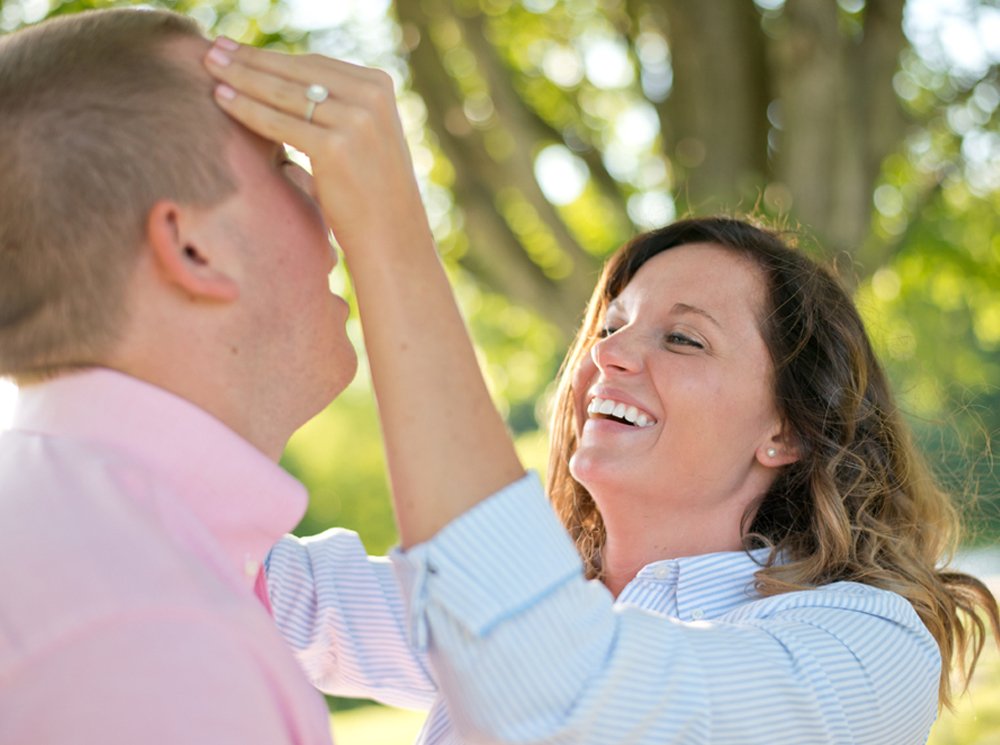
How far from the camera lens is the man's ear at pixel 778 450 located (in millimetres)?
2502

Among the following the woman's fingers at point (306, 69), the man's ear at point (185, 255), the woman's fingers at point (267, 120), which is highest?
the woman's fingers at point (306, 69)

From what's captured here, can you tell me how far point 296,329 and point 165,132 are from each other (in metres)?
0.35

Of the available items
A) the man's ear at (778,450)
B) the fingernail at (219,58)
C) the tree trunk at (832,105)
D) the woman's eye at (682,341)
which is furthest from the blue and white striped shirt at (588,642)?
the tree trunk at (832,105)

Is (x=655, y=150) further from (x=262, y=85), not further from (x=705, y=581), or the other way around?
(x=262, y=85)

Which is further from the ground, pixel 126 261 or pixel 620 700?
pixel 126 261

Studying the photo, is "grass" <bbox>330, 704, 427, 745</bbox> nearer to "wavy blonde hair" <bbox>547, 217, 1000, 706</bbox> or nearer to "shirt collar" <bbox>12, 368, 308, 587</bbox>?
"wavy blonde hair" <bbox>547, 217, 1000, 706</bbox>

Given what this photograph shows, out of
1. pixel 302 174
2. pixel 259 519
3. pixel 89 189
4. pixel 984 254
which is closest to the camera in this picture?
pixel 89 189

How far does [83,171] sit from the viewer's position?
124cm

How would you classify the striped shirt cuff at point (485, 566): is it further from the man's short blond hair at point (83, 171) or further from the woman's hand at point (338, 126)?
the man's short blond hair at point (83, 171)

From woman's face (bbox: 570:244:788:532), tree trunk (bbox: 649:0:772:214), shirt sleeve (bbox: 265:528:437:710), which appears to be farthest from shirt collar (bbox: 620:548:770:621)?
tree trunk (bbox: 649:0:772:214)

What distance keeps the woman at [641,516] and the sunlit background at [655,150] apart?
1.90 ft

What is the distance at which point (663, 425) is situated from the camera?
243 centimetres

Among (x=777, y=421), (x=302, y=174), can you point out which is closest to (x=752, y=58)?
(x=777, y=421)

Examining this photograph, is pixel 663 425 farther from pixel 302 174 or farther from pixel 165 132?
pixel 165 132
